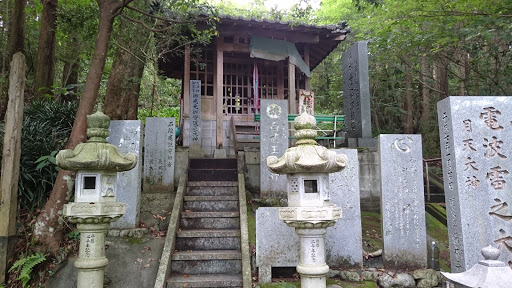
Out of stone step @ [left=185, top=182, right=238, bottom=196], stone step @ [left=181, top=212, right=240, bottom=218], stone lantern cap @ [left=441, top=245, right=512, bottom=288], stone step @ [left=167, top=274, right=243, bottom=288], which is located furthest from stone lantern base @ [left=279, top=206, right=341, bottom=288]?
stone step @ [left=185, top=182, right=238, bottom=196]

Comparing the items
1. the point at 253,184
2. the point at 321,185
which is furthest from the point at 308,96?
the point at 321,185

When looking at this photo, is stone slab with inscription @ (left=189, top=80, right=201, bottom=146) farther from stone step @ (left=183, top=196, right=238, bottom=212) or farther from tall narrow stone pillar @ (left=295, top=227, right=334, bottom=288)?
tall narrow stone pillar @ (left=295, top=227, right=334, bottom=288)

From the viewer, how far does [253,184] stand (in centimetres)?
915

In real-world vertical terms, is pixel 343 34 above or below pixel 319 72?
below

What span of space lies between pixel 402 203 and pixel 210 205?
4.06 meters

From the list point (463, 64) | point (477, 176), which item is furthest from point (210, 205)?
point (463, 64)

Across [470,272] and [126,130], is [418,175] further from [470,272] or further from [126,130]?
[126,130]

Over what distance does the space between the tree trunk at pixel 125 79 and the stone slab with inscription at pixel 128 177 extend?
271 cm

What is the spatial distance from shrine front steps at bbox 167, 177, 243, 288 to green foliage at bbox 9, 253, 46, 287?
216 centimetres

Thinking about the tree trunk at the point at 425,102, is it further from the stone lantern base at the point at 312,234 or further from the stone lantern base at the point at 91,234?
the stone lantern base at the point at 91,234

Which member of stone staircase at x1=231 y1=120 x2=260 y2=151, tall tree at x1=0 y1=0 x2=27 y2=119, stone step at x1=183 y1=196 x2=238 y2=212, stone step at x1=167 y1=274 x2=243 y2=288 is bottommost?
stone step at x1=167 y1=274 x2=243 y2=288

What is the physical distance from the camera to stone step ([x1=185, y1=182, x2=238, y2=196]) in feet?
26.8

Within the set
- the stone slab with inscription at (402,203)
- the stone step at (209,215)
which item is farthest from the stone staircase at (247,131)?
the stone slab with inscription at (402,203)

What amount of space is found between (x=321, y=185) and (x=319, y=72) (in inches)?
643
